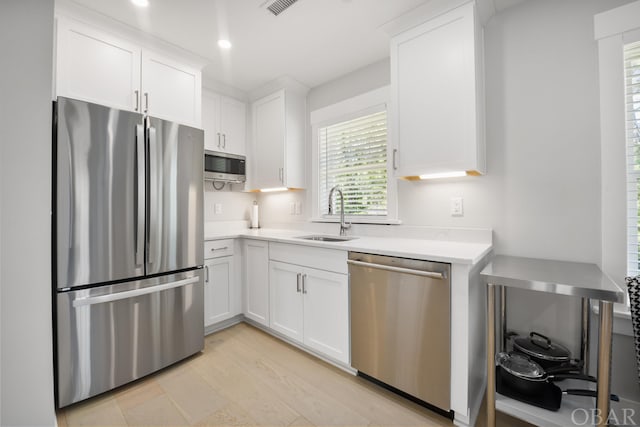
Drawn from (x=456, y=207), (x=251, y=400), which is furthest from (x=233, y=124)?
(x=251, y=400)

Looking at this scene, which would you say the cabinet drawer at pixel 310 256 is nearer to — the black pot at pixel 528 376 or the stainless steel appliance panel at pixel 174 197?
the stainless steel appliance panel at pixel 174 197

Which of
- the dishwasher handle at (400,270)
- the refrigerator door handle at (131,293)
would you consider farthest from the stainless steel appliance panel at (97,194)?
the dishwasher handle at (400,270)

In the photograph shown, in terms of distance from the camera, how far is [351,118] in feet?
8.71

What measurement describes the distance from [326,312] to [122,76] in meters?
2.30

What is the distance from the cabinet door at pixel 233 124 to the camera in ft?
9.94

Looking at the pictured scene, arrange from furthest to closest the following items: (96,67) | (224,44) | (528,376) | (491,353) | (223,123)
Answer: (223,123)
(224,44)
(96,67)
(528,376)
(491,353)

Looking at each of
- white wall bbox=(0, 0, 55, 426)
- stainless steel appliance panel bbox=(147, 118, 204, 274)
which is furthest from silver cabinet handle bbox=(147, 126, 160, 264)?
white wall bbox=(0, 0, 55, 426)

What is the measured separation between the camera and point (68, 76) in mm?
1750

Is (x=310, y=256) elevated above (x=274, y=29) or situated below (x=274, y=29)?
below

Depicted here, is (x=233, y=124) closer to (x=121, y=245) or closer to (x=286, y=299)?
(x=121, y=245)

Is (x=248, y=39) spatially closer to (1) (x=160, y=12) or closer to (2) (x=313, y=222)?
(1) (x=160, y=12)

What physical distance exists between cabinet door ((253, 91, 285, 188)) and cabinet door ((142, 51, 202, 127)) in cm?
Result: 76

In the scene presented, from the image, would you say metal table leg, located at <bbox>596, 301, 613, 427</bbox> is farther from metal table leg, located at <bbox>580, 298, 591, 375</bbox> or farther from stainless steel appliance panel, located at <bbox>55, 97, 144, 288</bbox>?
stainless steel appliance panel, located at <bbox>55, 97, 144, 288</bbox>

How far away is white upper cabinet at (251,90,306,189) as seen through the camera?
2.88 metres
